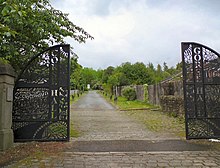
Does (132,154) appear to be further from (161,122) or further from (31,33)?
(161,122)

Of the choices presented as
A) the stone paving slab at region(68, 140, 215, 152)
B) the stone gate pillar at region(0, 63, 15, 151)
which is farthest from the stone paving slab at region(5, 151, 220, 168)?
the stone gate pillar at region(0, 63, 15, 151)

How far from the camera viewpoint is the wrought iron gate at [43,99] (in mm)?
6395

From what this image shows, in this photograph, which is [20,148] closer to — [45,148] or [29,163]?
[45,148]

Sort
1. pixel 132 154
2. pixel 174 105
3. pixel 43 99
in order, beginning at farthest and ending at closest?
pixel 174 105 → pixel 43 99 → pixel 132 154

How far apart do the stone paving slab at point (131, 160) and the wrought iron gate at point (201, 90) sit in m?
1.39

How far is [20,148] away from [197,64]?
17.4ft

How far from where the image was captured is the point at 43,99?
21.3ft

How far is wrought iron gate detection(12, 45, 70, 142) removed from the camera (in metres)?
6.39

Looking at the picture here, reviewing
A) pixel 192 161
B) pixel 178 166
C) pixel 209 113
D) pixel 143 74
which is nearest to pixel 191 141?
pixel 209 113

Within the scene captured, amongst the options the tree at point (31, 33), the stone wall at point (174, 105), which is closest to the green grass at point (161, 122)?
the stone wall at point (174, 105)

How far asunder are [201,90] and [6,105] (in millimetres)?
5274

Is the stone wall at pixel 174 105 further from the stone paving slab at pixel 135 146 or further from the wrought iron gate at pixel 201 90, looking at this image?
the stone paving slab at pixel 135 146

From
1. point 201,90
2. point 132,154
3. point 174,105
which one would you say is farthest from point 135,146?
point 174,105

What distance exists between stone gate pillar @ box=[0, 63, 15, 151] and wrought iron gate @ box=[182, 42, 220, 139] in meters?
4.69
